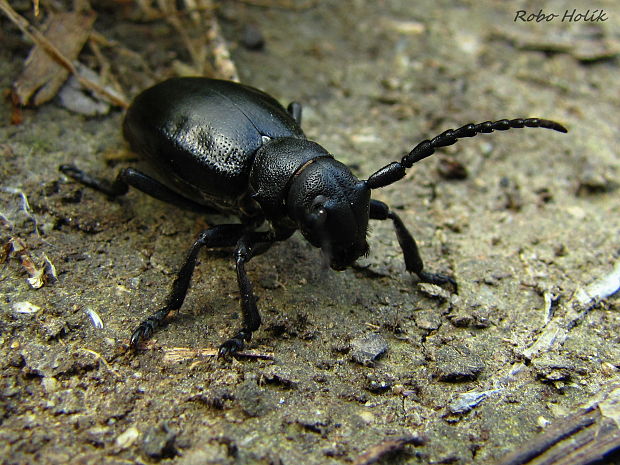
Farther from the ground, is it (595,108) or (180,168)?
(595,108)

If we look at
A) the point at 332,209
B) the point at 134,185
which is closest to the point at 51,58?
the point at 134,185

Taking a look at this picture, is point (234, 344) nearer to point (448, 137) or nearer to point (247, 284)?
point (247, 284)

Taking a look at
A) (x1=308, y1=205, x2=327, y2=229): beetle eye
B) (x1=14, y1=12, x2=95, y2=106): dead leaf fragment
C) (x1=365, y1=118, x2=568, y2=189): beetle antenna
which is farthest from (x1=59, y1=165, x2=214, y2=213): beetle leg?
(x1=365, y1=118, x2=568, y2=189): beetle antenna

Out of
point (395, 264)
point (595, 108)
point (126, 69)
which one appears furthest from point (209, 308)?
point (595, 108)

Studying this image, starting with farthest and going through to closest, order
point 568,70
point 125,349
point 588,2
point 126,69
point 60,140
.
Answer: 1. point 588,2
2. point 568,70
3. point 126,69
4. point 60,140
5. point 125,349

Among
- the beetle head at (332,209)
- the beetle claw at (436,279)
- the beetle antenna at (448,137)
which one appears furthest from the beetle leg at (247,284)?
the beetle claw at (436,279)

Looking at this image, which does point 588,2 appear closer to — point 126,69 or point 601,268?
point 601,268

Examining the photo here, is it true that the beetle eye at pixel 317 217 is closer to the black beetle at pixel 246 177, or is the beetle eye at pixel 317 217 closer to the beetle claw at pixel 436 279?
the black beetle at pixel 246 177

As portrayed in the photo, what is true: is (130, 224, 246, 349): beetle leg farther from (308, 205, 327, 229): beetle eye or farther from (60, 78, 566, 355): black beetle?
(308, 205, 327, 229): beetle eye
